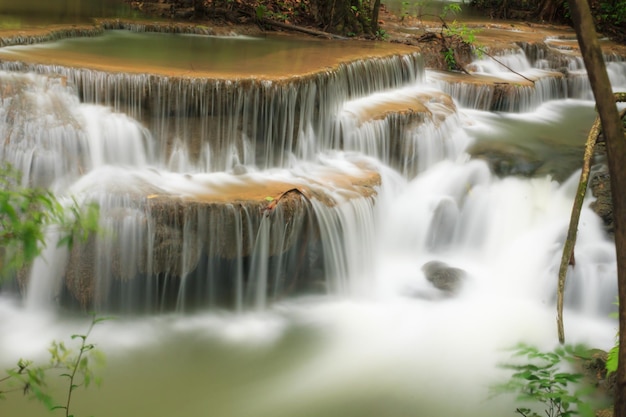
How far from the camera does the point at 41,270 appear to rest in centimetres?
616

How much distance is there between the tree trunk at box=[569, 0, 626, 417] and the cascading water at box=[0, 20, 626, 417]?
2914 millimetres

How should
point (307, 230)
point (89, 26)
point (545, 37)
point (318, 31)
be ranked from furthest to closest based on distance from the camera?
point (545, 37), point (318, 31), point (89, 26), point (307, 230)

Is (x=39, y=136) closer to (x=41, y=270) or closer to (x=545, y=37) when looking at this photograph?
(x=41, y=270)

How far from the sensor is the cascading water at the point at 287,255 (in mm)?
5734

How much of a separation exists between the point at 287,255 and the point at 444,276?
6.00ft

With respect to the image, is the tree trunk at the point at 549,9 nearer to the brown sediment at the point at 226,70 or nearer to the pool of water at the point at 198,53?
the pool of water at the point at 198,53

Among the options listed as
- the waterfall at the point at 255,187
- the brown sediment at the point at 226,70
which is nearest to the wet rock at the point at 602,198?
the waterfall at the point at 255,187

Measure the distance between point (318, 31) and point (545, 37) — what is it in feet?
20.3

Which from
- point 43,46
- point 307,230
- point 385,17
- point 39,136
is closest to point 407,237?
point 307,230

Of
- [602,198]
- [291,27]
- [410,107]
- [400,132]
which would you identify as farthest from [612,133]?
[291,27]

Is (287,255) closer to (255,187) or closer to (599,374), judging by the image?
(255,187)

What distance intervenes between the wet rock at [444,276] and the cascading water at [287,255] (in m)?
0.06

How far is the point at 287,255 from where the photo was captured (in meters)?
6.90

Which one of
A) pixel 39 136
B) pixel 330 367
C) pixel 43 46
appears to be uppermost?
pixel 43 46
